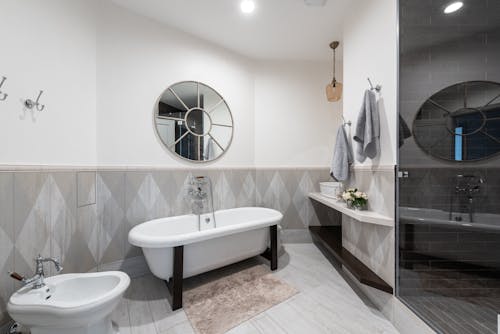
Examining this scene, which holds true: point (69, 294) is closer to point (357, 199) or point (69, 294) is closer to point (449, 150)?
point (357, 199)

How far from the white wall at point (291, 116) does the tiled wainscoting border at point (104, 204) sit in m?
0.23

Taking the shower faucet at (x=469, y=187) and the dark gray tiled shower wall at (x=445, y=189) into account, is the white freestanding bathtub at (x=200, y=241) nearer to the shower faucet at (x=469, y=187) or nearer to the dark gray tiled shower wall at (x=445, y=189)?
the dark gray tiled shower wall at (x=445, y=189)

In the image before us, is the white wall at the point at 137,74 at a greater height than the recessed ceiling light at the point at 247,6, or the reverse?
the recessed ceiling light at the point at 247,6

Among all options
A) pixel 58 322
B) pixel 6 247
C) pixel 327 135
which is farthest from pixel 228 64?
pixel 58 322

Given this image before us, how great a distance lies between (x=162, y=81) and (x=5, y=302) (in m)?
2.19

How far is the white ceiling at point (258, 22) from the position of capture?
193cm

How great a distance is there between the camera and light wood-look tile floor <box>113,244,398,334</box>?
1.32 m

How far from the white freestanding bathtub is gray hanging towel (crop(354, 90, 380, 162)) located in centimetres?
115

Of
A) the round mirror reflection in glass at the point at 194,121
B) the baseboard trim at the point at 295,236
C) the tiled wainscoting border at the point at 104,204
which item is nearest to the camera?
the tiled wainscoting border at the point at 104,204

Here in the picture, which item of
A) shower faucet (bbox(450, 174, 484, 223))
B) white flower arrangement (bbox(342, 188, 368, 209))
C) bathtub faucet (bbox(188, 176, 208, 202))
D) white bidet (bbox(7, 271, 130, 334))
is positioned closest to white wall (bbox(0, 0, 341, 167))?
bathtub faucet (bbox(188, 176, 208, 202))

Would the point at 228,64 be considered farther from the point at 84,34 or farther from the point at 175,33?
the point at 84,34

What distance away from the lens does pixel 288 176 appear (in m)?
2.89

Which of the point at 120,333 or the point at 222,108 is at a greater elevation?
the point at 222,108

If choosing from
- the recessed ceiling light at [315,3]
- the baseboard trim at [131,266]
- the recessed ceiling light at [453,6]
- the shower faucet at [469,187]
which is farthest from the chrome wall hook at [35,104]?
the shower faucet at [469,187]
